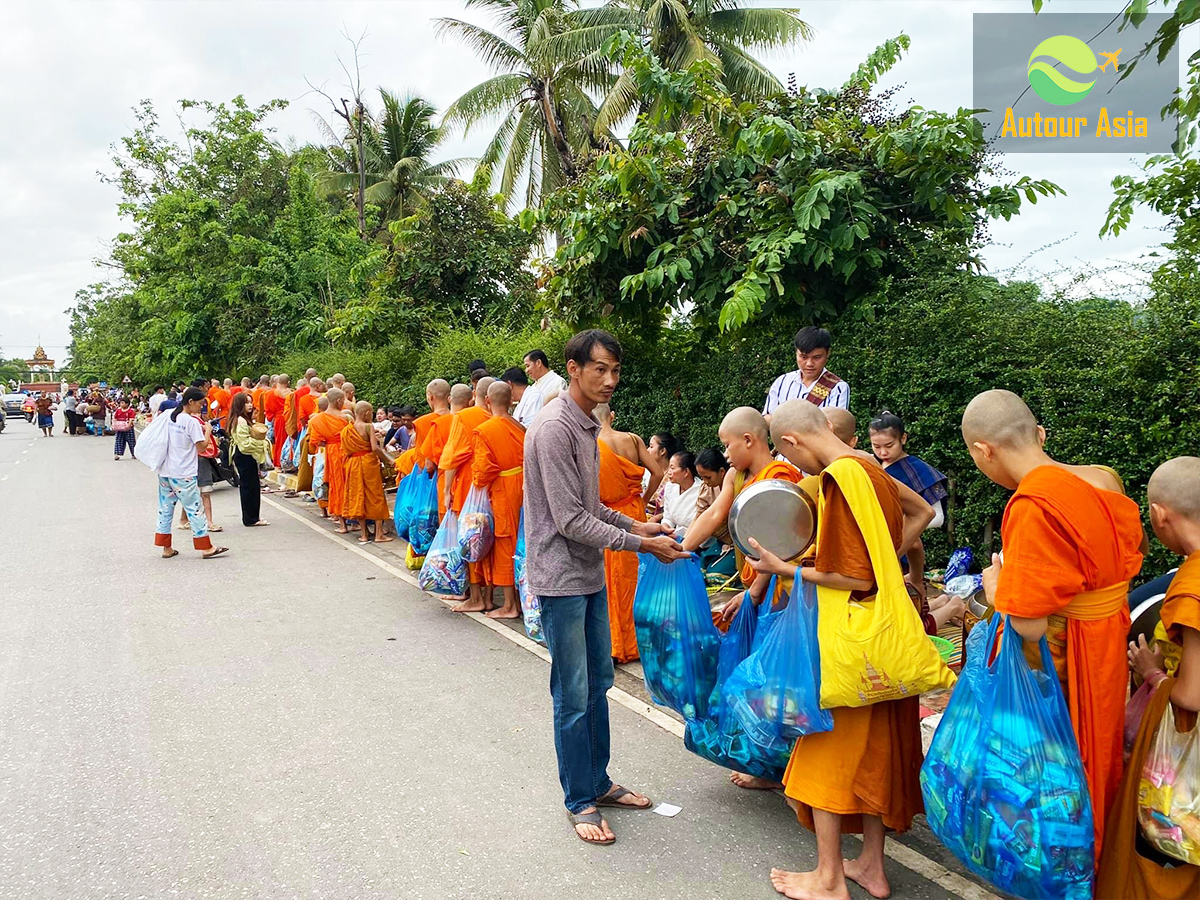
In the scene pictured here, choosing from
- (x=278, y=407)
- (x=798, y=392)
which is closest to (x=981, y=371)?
(x=798, y=392)

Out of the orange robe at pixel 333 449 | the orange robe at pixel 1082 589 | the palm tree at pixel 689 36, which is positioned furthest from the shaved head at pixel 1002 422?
the palm tree at pixel 689 36

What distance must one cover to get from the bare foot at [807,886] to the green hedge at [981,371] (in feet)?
9.67

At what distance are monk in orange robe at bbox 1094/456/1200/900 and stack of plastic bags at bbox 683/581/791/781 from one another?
1.18 meters

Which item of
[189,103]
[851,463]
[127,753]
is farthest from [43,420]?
[851,463]

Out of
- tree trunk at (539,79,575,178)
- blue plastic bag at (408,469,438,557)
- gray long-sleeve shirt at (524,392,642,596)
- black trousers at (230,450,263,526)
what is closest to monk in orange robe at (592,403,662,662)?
gray long-sleeve shirt at (524,392,642,596)

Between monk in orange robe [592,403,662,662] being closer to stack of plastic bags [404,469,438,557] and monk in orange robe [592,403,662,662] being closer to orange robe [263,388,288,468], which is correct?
stack of plastic bags [404,469,438,557]

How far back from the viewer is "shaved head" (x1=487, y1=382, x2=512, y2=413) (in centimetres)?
673

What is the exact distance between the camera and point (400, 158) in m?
30.1

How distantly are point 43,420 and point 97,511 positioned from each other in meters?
28.0

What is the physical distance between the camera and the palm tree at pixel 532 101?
66.7 ft

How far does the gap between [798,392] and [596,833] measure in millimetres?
3661

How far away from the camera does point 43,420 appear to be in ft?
119

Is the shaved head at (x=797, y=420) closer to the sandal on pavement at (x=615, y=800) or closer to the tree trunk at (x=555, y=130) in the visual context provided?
the sandal on pavement at (x=615, y=800)

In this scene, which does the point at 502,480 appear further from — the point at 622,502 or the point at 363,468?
the point at 363,468
